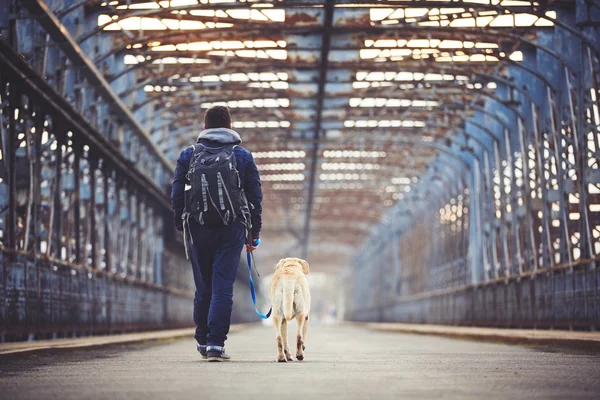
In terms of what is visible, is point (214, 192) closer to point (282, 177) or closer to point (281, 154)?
point (281, 154)

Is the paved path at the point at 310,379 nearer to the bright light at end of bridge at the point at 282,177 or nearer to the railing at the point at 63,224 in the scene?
the railing at the point at 63,224

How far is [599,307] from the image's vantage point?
667 inches

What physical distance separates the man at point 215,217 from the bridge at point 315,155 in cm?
58

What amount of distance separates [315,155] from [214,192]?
1024 inches

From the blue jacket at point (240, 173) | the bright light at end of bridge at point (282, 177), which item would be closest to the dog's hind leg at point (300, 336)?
the blue jacket at point (240, 173)

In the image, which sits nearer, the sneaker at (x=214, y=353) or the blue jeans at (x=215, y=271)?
the blue jeans at (x=215, y=271)

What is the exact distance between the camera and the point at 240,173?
29.3 feet

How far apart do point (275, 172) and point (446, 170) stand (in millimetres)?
6208

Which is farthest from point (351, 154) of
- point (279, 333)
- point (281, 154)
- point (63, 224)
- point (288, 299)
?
point (288, 299)

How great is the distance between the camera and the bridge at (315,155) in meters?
10.8

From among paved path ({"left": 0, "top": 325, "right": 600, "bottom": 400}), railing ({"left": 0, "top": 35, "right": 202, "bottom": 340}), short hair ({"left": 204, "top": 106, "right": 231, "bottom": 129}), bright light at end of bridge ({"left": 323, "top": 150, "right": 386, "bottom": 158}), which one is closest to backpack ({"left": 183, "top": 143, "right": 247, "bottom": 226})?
short hair ({"left": 204, "top": 106, "right": 231, "bottom": 129})

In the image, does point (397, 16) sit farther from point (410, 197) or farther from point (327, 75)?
point (410, 197)

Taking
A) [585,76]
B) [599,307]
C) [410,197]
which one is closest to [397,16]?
[585,76]

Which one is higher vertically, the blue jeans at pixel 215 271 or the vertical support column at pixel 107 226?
the vertical support column at pixel 107 226
